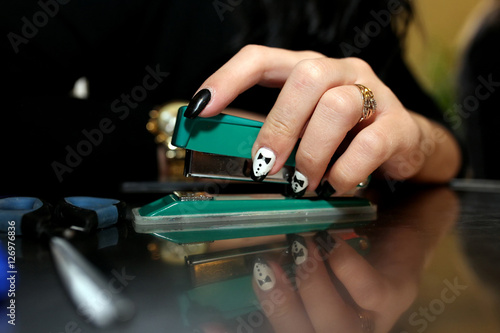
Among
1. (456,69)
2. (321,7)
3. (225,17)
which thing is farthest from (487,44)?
(225,17)

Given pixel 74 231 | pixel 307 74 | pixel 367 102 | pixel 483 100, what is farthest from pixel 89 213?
pixel 483 100

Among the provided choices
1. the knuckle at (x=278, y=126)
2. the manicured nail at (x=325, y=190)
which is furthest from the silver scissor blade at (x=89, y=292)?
the manicured nail at (x=325, y=190)

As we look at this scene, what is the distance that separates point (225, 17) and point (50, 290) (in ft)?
5.08

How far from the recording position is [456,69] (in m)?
3.60

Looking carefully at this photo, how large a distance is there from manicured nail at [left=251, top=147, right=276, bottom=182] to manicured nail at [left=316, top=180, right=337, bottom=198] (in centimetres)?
16

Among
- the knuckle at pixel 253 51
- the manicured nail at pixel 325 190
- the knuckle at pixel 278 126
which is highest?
the knuckle at pixel 253 51

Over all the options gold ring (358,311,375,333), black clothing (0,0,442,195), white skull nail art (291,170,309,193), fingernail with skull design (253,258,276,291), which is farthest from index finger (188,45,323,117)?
black clothing (0,0,442,195)

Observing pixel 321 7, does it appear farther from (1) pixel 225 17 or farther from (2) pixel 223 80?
(2) pixel 223 80

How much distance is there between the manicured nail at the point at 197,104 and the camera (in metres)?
0.68

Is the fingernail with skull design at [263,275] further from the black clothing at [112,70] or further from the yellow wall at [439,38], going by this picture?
the yellow wall at [439,38]

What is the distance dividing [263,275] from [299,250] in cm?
12

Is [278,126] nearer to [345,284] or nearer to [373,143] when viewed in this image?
[373,143]

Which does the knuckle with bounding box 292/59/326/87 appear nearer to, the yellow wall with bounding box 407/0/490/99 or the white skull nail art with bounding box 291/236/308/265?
the white skull nail art with bounding box 291/236/308/265

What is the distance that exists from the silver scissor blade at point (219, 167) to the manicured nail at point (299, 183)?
5 cm
